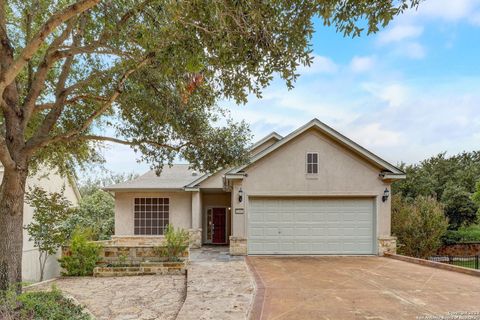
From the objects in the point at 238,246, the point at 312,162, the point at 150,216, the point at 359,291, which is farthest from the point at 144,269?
the point at 312,162

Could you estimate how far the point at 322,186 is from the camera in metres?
13.2

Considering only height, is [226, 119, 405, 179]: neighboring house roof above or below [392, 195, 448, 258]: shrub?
above

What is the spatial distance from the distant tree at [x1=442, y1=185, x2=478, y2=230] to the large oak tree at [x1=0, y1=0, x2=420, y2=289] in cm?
2040

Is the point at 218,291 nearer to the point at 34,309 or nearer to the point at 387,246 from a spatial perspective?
the point at 34,309

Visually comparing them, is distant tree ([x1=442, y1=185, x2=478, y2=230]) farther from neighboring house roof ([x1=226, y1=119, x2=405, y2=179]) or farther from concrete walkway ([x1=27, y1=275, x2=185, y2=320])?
concrete walkway ([x1=27, y1=275, x2=185, y2=320])

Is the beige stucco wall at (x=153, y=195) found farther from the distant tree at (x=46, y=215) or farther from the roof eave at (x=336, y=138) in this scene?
the distant tree at (x=46, y=215)

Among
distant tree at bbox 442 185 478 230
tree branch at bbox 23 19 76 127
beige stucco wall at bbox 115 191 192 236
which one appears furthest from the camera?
distant tree at bbox 442 185 478 230

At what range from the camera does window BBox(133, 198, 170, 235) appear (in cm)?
1706

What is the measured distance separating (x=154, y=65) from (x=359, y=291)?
6.67 m

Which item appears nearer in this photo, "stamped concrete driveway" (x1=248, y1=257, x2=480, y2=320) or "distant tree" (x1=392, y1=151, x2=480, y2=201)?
"stamped concrete driveway" (x1=248, y1=257, x2=480, y2=320)

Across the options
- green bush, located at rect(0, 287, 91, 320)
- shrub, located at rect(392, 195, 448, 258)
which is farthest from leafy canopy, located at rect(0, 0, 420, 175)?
shrub, located at rect(392, 195, 448, 258)

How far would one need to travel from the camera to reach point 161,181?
17766 mm

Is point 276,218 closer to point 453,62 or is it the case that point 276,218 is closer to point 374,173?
point 374,173

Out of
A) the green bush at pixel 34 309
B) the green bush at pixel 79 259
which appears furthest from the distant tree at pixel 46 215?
the green bush at pixel 34 309
